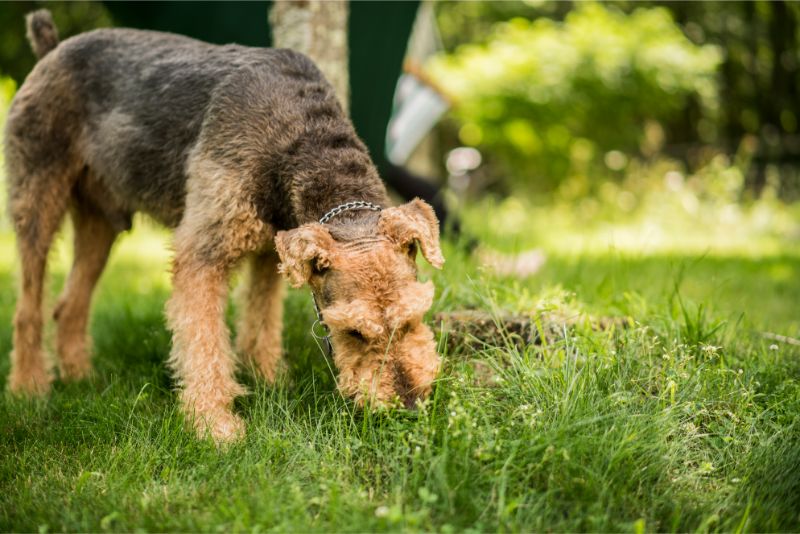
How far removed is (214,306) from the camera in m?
3.41

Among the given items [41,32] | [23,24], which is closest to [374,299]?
[41,32]

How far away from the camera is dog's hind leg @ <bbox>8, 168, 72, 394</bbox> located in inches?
170

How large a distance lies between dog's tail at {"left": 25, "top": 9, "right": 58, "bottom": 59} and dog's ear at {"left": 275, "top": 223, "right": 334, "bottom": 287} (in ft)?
9.42

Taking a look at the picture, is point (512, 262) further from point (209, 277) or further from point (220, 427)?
point (220, 427)

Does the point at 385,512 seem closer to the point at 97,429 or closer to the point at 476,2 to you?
the point at 97,429

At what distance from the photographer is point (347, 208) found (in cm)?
321

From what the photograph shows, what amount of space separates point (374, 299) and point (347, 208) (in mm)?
556

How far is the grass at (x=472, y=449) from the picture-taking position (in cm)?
237

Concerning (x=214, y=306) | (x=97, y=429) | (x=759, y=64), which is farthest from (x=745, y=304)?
(x=759, y=64)

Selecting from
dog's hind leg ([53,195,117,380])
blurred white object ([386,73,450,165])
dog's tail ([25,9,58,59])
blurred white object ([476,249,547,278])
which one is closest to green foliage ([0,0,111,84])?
blurred white object ([386,73,450,165])

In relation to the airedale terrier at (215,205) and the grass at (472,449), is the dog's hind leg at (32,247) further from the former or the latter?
the grass at (472,449)

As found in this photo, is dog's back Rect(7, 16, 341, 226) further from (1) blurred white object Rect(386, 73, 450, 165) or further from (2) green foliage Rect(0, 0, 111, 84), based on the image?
(1) blurred white object Rect(386, 73, 450, 165)

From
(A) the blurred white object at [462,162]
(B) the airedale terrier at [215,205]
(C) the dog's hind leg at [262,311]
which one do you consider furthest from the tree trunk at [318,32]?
(A) the blurred white object at [462,162]

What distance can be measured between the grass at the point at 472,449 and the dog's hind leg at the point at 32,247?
65 centimetres
